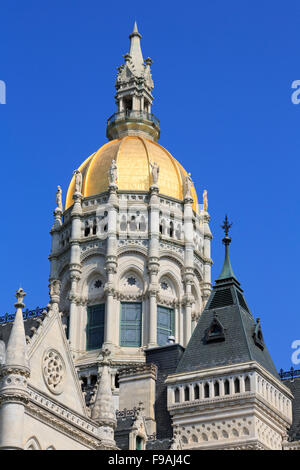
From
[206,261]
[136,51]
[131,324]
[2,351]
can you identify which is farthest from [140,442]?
[136,51]

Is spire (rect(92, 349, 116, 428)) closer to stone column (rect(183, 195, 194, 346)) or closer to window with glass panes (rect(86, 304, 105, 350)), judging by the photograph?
window with glass panes (rect(86, 304, 105, 350))

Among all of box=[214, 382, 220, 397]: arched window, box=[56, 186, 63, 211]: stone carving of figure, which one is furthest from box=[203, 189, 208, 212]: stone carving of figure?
box=[214, 382, 220, 397]: arched window

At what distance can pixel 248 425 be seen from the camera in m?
69.4

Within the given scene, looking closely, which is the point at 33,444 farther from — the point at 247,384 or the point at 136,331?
the point at 136,331

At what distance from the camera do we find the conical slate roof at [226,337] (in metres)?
73.1

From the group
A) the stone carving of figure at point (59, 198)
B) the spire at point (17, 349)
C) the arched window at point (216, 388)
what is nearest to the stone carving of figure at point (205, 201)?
the stone carving of figure at point (59, 198)

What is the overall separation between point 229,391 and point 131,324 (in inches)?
1005

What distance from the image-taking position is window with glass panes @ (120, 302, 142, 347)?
94.4 meters

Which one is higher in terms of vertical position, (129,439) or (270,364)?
(270,364)
